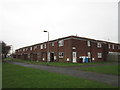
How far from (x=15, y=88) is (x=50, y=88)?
1899 millimetres

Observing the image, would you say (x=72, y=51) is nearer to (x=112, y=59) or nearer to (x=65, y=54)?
(x=65, y=54)

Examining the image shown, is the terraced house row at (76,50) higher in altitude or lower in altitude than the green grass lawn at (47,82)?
higher

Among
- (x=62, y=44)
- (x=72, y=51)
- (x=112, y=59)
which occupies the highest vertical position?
(x=62, y=44)

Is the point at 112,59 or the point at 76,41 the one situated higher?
the point at 76,41

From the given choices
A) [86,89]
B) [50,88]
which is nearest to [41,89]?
[50,88]

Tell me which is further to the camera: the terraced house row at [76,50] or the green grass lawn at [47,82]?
the terraced house row at [76,50]

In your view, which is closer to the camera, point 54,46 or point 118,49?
point 54,46

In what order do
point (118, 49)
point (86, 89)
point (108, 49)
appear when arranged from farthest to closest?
point (118, 49) < point (108, 49) < point (86, 89)

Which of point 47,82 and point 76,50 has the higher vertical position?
point 76,50

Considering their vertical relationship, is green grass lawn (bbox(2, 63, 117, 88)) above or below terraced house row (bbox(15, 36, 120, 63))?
below

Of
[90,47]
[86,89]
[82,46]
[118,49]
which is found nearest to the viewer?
[86,89]

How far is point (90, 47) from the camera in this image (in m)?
28.9

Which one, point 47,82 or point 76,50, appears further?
point 76,50

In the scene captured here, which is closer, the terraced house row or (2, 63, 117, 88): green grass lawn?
(2, 63, 117, 88): green grass lawn
